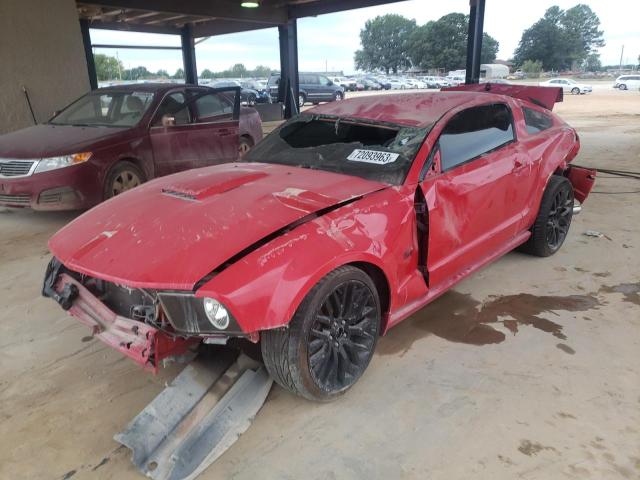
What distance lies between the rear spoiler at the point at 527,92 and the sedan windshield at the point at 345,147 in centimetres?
209

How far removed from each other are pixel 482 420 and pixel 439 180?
1.36 m

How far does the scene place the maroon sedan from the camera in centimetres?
534

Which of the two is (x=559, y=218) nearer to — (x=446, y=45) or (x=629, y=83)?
(x=629, y=83)

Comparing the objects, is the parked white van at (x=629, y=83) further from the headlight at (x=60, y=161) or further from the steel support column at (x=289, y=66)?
the headlight at (x=60, y=161)

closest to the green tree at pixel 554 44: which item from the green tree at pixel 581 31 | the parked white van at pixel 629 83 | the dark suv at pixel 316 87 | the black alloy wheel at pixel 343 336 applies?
the green tree at pixel 581 31

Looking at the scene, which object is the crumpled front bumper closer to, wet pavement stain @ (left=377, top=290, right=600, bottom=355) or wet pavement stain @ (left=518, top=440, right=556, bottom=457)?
wet pavement stain @ (left=377, top=290, right=600, bottom=355)

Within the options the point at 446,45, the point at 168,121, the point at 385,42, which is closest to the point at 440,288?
the point at 168,121

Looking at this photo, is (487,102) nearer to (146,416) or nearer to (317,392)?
(317,392)

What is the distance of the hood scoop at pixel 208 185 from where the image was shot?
9.30ft

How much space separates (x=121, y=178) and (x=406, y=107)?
384cm

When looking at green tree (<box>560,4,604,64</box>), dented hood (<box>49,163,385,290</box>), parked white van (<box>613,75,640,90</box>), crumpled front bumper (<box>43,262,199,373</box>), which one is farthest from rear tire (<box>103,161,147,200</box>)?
green tree (<box>560,4,604,64</box>)

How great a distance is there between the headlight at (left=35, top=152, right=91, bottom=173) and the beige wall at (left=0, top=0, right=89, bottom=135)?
13.1 feet

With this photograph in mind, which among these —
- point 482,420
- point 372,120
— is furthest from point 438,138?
point 482,420

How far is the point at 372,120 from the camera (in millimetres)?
3381
